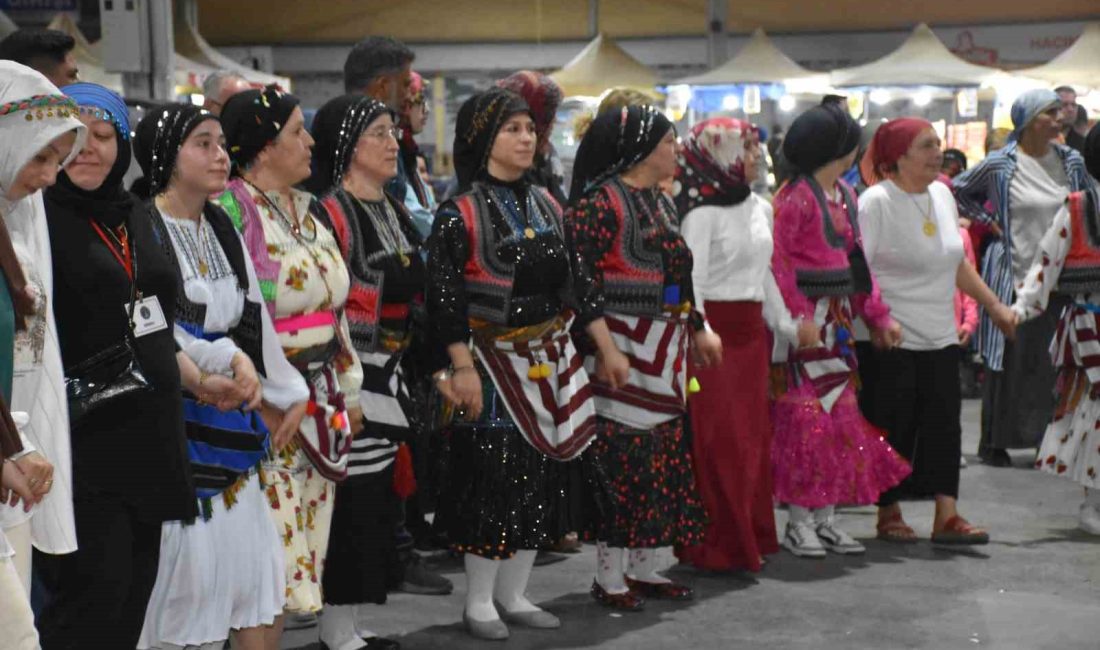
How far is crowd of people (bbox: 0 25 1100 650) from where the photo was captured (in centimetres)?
338

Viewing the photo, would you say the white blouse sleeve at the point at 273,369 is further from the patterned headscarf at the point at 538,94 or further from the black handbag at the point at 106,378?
the patterned headscarf at the point at 538,94

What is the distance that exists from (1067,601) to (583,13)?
51.6ft

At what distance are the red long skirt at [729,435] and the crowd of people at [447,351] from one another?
0.01 meters

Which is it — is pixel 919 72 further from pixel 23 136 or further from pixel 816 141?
pixel 23 136

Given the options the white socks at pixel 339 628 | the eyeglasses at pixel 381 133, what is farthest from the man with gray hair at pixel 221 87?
the white socks at pixel 339 628

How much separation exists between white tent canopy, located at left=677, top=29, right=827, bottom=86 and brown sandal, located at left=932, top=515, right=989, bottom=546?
34.3 feet

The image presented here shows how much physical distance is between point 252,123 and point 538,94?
1698mm

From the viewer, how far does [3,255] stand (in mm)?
3027

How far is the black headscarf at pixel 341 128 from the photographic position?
4582 mm

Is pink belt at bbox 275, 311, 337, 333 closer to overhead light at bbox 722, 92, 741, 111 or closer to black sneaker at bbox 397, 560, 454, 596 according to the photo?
black sneaker at bbox 397, 560, 454, 596

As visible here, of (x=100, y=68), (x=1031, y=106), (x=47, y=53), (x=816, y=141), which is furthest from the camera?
(x=100, y=68)

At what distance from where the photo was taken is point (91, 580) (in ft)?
11.0

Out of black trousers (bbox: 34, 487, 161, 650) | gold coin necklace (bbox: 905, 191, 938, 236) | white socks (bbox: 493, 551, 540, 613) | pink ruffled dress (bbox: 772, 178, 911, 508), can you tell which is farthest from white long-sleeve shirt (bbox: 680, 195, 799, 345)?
black trousers (bbox: 34, 487, 161, 650)

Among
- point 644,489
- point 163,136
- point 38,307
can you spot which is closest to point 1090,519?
point 644,489
